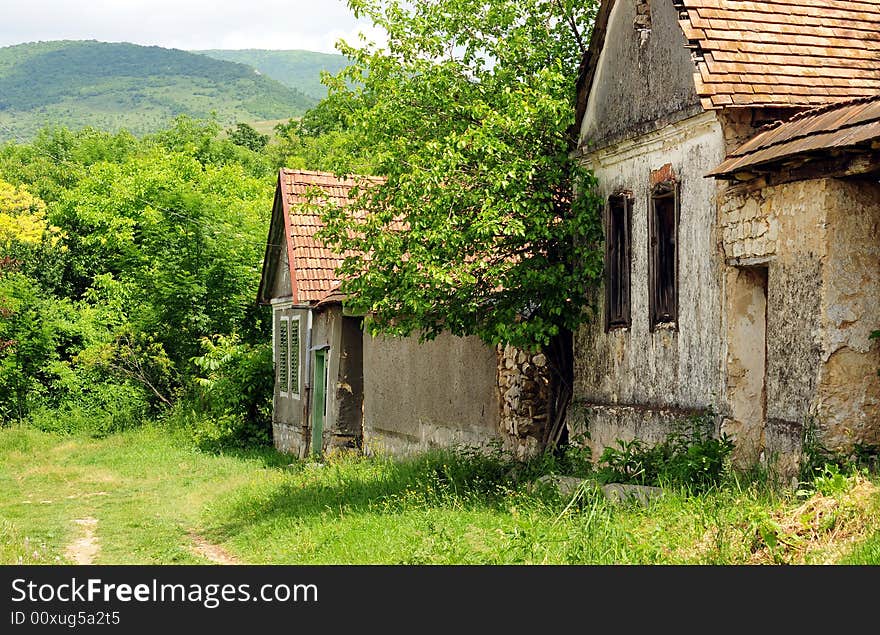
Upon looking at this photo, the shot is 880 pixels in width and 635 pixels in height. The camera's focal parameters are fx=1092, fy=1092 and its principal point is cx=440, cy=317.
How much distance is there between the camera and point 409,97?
1291 centimetres

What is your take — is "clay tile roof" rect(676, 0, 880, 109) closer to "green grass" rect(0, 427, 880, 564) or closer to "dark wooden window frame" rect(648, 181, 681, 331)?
"dark wooden window frame" rect(648, 181, 681, 331)

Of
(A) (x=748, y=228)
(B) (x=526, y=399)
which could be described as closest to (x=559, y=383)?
(B) (x=526, y=399)

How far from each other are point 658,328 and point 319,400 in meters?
10.3

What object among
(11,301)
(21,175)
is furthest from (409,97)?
(21,175)

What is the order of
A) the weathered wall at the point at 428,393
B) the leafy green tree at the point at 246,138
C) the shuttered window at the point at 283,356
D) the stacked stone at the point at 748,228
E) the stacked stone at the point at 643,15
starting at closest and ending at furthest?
the stacked stone at the point at 748,228 → the stacked stone at the point at 643,15 → the weathered wall at the point at 428,393 → the shuttered window at the point at 283,356 → the leafy green tree at the point at 246,138

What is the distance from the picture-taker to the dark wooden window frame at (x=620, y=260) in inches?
480

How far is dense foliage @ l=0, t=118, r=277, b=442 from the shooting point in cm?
2461

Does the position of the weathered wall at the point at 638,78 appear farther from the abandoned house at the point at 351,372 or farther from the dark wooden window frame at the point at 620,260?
the abandoned house at the point at 351,372

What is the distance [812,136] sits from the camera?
885 centimetres

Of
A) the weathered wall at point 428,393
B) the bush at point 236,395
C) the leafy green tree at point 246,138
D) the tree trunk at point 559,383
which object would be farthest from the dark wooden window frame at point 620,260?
the leafy green tree at point 246,138

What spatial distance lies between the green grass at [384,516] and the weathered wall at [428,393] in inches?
25.6

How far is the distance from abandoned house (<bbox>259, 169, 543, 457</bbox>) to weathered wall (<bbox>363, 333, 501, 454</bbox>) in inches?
0.6

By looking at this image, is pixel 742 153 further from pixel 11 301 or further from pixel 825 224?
pixel 11 301

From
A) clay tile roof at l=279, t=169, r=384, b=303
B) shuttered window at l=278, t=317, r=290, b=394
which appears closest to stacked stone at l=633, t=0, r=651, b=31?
clay tile roof at l=279, t=169, r=384, b=303
